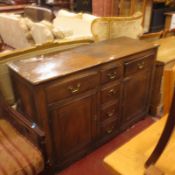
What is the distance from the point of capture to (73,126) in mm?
1587

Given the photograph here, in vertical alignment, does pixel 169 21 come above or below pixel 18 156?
above

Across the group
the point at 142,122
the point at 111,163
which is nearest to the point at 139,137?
the point at 111,163

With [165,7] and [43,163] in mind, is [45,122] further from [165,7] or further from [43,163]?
[165,7]

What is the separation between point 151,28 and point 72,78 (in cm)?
304

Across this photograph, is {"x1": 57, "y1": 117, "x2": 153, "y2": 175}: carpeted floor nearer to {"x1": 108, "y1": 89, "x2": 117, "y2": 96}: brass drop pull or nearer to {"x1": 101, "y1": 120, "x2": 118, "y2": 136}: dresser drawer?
{"x1": 101, "y1": 120, "x2": 118, "y2": 136}: dresser drawer

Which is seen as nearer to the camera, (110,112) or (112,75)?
(112,75)

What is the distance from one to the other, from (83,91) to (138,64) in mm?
613

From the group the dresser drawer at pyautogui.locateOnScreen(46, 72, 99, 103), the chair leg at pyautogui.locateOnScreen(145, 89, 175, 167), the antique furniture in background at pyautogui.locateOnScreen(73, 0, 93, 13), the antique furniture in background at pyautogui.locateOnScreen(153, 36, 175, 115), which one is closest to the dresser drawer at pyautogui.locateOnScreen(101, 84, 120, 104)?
the dresser drawer at pyautogui.locateOnScreen(46, 72, 99, 103)

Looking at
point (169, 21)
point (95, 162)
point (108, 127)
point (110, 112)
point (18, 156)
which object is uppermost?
point (169, 21)

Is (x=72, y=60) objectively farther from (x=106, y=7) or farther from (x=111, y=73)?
(x=106, y=7)

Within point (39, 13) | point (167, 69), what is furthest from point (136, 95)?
point (39, 13)

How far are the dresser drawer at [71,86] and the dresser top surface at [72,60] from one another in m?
0.06

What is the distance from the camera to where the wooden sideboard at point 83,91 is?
4.44ft

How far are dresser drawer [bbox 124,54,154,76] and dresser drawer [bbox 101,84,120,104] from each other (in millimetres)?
157
